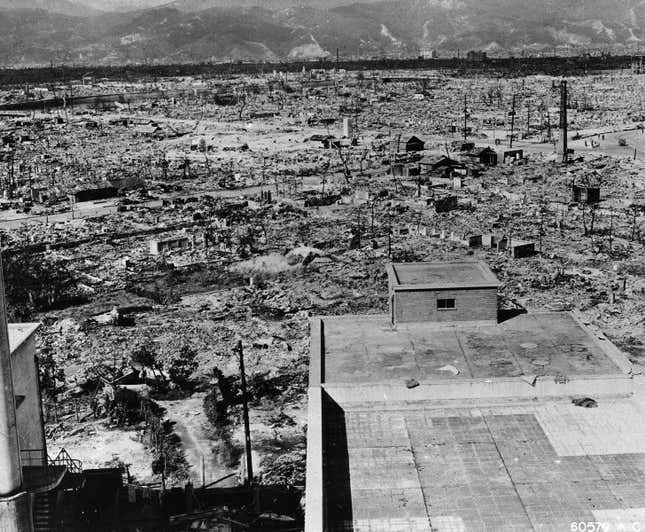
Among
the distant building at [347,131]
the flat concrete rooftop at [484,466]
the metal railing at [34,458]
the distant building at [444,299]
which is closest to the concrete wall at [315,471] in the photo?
the flat concrete rooftop at [484,466]

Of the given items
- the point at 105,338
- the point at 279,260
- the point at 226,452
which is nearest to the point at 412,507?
the point at 226,452

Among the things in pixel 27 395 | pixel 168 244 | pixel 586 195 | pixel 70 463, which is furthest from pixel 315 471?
pixel 586 195

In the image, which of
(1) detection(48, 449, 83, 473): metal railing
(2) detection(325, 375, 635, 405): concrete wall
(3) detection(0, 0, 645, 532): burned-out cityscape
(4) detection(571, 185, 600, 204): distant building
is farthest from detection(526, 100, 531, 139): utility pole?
(1) detection(48, 449, 83, 473): metal railing

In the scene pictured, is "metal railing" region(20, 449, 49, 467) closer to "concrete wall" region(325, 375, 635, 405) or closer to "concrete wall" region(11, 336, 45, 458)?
"concrete wall" region(11, 336, 45, 458)

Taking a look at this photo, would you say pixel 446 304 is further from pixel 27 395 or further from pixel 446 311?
pixel 27 395

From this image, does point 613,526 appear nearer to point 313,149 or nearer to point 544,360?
point 544,360
